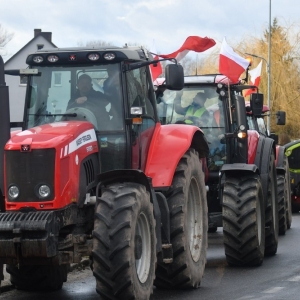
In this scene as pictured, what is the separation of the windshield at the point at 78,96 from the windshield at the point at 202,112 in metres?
4.15

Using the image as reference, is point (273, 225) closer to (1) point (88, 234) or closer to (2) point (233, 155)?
(2) point (233, 155)

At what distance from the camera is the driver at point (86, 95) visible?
9234 mm

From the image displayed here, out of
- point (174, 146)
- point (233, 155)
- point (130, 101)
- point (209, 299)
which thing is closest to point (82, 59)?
point (130, 101)

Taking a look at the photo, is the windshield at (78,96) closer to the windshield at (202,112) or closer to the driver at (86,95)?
the driver at (86,95)

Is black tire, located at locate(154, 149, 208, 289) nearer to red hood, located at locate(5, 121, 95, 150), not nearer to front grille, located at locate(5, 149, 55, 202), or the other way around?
red hood, located at locate(5, 121, 95, 150)

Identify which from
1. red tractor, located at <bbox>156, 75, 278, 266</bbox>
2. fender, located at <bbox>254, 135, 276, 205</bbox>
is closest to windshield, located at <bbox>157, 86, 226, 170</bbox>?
red tractor, located at <bbox>156, 75, 278, 266</bbox>

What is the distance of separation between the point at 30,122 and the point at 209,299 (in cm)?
255

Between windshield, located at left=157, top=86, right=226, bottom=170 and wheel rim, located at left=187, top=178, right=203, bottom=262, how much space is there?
9.78ft

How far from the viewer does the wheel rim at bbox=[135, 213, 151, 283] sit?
857 centimetres

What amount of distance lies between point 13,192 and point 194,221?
2802 millimetres

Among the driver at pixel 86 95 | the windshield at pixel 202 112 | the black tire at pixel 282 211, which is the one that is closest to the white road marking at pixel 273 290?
the driver at pixel 86 95

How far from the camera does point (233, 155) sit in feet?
45.0

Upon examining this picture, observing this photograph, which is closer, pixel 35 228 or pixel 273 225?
pixel 35 228

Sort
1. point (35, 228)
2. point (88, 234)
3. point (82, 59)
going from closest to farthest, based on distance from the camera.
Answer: point (35, 228) < point (88, 234) < point (82, 59)
